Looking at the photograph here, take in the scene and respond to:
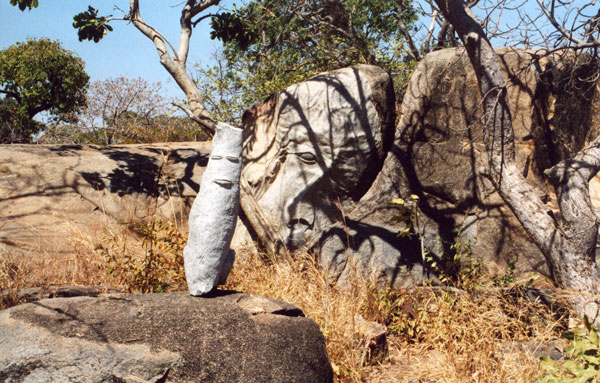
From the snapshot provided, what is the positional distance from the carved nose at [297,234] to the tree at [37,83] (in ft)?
42.5

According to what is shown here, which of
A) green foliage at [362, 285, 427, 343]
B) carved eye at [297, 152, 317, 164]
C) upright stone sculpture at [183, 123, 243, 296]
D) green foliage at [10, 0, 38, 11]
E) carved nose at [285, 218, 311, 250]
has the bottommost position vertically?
green foliage at [362, 285, 427, 343]

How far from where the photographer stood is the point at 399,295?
545cm

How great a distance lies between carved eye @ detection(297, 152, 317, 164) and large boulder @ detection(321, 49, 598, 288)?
0.90m

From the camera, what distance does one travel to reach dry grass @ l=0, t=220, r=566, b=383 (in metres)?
3.76

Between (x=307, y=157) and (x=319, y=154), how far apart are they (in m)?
0.18

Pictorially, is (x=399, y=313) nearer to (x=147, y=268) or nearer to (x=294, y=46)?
(x=147, y=268)

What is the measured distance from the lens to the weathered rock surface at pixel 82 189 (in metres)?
6.26

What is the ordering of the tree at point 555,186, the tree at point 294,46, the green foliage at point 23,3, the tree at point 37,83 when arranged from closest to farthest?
the tree at point 555,186 → the green foliage at point 23,3 → the tree at point 294,46 → the tree at point 37,83

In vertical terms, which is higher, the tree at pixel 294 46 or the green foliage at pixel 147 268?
the tree at pixel 294 46

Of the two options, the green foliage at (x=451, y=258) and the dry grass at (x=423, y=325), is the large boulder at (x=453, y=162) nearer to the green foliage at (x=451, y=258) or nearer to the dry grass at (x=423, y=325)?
the green foliage at (x=451, y=258)

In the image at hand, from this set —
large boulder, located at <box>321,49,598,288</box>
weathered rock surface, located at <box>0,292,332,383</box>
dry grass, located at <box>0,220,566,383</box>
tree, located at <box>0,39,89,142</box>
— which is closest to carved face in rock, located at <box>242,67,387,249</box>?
large boulder, located at <box>321,49,598,288</box>

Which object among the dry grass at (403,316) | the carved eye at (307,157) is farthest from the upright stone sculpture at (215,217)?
the carved eye at (307,157)

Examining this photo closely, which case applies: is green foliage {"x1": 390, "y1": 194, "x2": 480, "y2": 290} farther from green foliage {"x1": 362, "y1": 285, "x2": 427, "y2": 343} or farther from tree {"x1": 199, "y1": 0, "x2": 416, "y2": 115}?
tree {"x1": 199, "y1": 0, "x2": 416, "y2": 115}

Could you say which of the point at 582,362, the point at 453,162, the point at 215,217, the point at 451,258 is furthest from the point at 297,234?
the point at 582,362
